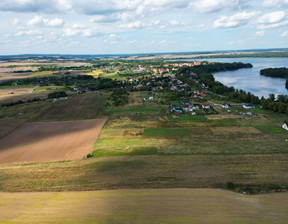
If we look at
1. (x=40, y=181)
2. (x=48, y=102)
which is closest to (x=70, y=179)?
(x=40, y=181)

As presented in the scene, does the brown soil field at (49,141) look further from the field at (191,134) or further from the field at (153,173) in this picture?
the field at (191,134)

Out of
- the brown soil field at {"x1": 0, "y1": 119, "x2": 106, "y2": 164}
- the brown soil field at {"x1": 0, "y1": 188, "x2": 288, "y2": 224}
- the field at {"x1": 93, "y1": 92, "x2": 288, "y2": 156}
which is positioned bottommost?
the brown soil field at {"x1": 0, "y1": 188, "x2": 288, "y2": 224}

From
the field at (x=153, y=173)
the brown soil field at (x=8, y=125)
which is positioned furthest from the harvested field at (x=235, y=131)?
the brown soil field at (x=8, y=125)

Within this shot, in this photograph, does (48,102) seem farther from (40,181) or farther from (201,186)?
(201,186)

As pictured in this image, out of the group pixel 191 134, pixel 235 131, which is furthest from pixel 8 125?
pixel 235 131

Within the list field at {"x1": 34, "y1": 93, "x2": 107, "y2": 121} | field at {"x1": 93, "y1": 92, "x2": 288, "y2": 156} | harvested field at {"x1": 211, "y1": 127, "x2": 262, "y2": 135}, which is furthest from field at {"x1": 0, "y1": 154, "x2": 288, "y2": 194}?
field at {"x1": 34, "y1": 93, "x2": 107, "y2": 121}

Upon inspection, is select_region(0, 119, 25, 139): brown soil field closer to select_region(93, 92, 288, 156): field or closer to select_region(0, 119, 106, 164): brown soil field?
select_region(0, 119, 106, 164): brown soil field
